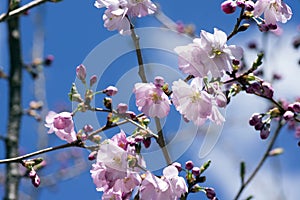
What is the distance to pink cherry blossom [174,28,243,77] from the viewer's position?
1716 millimetres

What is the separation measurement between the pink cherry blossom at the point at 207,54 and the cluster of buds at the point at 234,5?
134mm

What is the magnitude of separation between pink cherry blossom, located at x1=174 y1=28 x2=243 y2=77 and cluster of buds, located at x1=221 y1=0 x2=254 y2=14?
5.3 inches

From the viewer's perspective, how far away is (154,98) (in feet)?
5.54

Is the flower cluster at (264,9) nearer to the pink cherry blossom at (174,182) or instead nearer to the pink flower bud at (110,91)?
the pink flower bud at (110,91)

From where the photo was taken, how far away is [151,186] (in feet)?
5.43

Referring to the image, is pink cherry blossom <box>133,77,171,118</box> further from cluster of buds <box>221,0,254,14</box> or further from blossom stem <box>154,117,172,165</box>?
cluster of buds <box>221,0,254,14</box>

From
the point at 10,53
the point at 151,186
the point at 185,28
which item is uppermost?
the point at 185,28

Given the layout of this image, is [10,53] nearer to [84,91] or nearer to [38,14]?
[84,91]

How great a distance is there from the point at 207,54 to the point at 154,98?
226 millimetres

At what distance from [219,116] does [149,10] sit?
0.42m

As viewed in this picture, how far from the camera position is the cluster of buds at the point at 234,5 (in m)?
1.80

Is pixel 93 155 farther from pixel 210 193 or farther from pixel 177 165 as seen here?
pixel 210 193

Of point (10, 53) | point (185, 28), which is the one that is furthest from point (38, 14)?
point (10, 53)

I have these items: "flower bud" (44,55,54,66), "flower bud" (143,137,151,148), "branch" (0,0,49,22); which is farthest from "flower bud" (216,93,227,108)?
"flower bud" (44,55,54,66)
